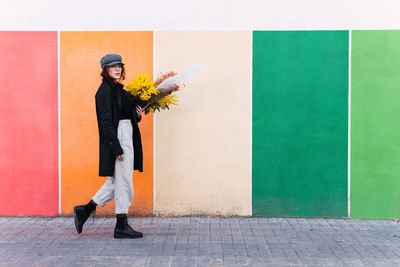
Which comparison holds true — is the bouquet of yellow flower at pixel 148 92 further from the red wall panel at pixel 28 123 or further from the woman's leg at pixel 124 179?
the red wall panel at pixel 28 123

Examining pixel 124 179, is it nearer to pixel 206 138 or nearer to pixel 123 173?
pixel 123 173

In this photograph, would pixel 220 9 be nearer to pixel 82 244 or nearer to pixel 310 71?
pixel 310 71

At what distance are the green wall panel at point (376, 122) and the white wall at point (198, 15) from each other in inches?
11.7

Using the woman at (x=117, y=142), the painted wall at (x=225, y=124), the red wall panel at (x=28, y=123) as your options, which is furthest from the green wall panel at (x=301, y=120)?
the red wall panel at (x=28, y=123)

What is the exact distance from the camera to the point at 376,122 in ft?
21.1

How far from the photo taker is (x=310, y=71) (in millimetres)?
6465

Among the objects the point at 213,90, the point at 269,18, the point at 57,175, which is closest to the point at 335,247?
the point at 213,90

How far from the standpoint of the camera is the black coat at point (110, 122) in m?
5.36

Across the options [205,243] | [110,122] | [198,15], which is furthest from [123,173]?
[198,15]

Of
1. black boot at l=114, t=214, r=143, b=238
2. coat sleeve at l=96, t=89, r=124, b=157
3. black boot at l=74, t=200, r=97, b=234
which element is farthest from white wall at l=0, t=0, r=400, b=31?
black boot at l=114, t=214, r=143, b=238

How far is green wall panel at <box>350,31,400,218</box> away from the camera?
21.1 ft

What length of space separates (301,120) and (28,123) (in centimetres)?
378

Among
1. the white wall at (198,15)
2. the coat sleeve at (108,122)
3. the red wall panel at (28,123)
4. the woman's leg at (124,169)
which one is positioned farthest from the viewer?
the red wall panel at (28,123)

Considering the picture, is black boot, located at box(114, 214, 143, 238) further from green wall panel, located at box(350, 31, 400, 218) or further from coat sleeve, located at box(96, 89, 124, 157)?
green wall panel, located at box(350, 31, 400, 218)
